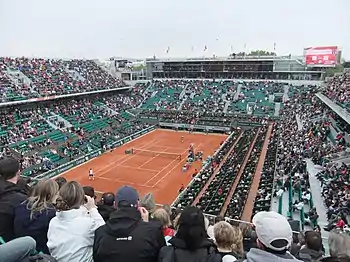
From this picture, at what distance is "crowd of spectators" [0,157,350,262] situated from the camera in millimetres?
3064

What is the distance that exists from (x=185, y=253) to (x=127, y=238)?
617mm

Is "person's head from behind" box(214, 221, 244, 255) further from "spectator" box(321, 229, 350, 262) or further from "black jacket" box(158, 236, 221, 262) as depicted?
"spectator" box(321, 229, 350, 262)

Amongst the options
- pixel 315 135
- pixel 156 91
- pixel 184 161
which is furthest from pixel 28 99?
pixel 315 135

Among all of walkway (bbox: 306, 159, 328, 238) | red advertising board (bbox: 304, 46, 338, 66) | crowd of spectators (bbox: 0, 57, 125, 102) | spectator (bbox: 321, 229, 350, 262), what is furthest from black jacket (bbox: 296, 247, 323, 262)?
red advertising board (bbox: 304, 46, 338, 66)

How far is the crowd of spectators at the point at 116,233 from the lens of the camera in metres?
3.06

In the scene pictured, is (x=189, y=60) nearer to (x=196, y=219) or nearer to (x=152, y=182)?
(x=152, y=182)

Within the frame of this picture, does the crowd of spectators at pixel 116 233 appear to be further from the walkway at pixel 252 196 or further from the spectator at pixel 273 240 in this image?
the walkway at pixel 252 196

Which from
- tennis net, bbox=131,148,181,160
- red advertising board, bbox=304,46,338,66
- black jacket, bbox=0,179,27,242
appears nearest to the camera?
black jacket, bbox=0,179,27,242

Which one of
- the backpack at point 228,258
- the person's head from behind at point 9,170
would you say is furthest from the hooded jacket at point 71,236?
the backpack at point 228,258

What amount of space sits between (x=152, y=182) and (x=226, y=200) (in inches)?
355

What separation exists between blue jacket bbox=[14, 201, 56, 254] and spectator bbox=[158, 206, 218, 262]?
5.52 ft

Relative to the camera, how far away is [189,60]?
6675 cm

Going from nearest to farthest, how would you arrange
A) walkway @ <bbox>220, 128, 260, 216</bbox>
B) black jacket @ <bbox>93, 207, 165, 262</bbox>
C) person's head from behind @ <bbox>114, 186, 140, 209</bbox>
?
1. black jacket @ <bbox>93, 207, 165, 262</bbox>
2. person's head from behind @ <bbox>114, 186, 140, 209</bbox>
3. walkway @ <bbox>220, 128, 260, 216</bbox>

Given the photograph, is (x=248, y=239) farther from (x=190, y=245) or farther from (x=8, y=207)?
(x=8, y=207)
